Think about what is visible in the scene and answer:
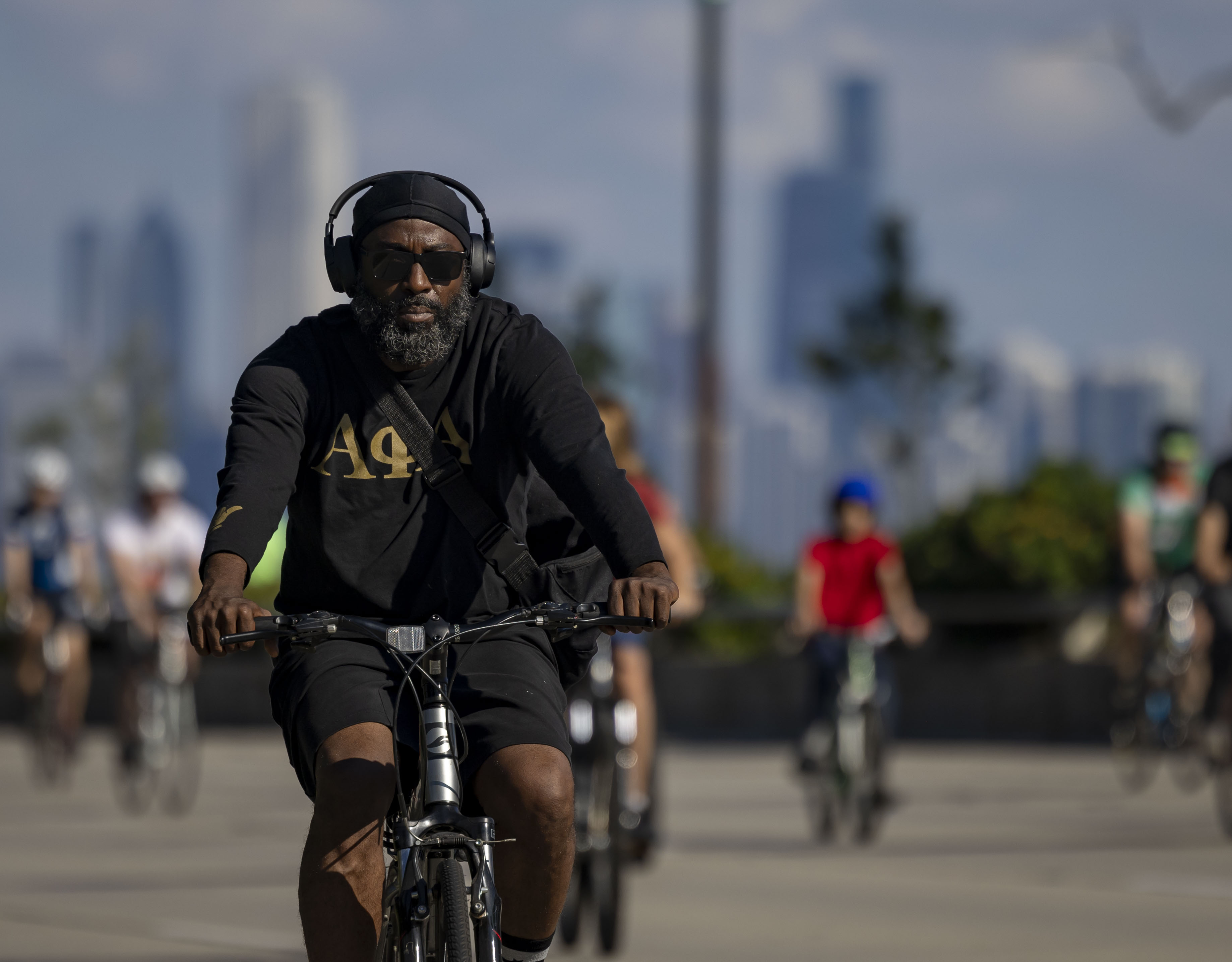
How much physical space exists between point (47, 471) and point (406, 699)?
11.6 meters

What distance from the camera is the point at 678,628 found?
23094 mm

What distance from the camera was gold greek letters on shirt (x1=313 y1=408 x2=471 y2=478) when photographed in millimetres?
4254

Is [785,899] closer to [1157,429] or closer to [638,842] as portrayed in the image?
[638,842]

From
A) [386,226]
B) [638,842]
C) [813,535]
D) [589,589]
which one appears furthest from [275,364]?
[813,535]

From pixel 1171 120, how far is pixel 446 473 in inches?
508

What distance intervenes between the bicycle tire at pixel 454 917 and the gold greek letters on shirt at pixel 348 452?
77cm

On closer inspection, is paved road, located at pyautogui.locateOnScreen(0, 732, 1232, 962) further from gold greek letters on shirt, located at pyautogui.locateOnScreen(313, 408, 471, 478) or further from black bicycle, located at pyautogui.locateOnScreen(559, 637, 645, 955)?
gold greek letters on shirt, located at pyautogui.locateOnScreen(313, 408, 471, 478)

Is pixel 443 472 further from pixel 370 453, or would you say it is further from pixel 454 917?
pixel 454 917

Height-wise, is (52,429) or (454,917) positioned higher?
(52,429)

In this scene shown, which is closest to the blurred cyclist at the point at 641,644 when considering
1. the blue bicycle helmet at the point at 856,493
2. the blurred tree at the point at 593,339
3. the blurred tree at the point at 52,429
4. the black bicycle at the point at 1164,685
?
the blue bicycle helmet at the point at 856,493

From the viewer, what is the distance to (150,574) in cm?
1398

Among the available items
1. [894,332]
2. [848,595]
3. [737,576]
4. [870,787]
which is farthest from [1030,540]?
[894,332]

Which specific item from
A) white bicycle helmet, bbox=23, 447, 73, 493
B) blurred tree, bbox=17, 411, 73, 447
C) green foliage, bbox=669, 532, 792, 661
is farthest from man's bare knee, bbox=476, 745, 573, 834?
blurred tree, bbox=17, 411, 73, 447

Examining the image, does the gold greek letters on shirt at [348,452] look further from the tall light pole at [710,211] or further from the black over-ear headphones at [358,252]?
the tall light pole at [710,211]
